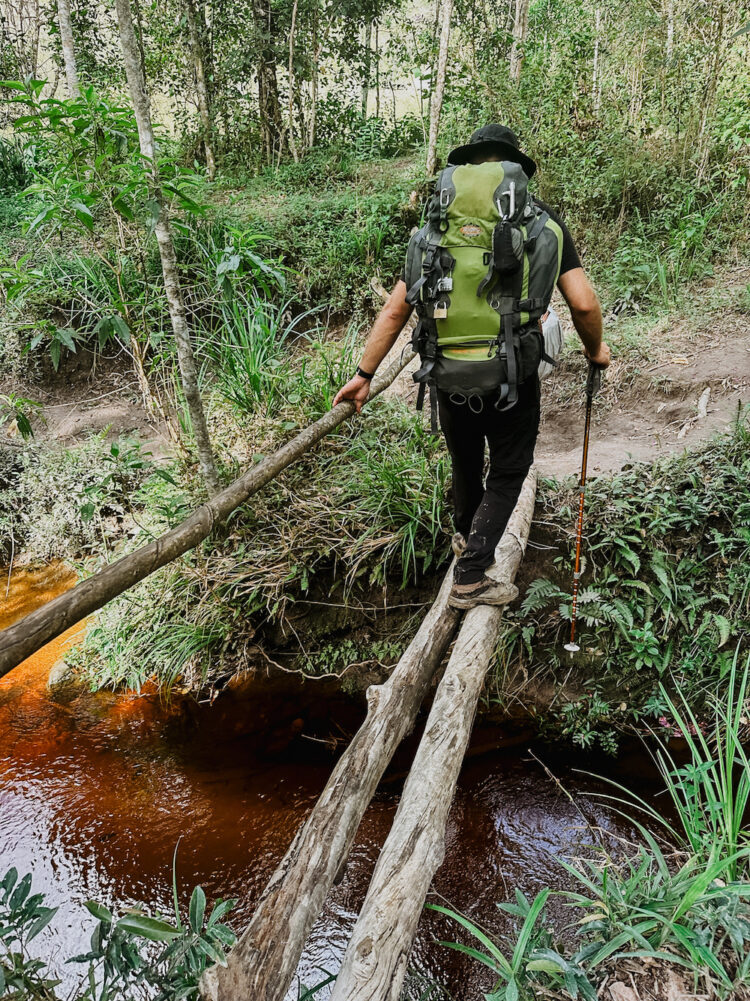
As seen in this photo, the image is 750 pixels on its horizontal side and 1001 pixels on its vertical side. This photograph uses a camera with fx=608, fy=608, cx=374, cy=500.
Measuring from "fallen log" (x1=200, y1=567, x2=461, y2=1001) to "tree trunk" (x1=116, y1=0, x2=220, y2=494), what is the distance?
1.83m

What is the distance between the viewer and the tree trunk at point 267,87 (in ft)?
29.2

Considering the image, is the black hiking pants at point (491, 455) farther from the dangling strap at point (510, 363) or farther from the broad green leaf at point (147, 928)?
the broad green leaf at point (147, 928)

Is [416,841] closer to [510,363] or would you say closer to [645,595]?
[510,363]

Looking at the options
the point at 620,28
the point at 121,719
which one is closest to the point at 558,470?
the point at 121,719

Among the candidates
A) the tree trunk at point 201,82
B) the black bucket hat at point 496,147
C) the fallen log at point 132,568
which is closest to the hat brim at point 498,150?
the black bucket hat at point 496,147

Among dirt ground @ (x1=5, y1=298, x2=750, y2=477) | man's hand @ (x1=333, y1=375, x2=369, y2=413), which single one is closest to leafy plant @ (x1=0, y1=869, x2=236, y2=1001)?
man's hand @ (x1=333, y1=375, x2=369, y2=413)

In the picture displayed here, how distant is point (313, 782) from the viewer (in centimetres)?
370

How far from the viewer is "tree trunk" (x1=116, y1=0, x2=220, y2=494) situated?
2915mm

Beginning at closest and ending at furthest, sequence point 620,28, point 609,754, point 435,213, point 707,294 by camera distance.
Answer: point 435,213 → point 609,754 → point 707,294 → point 620,28

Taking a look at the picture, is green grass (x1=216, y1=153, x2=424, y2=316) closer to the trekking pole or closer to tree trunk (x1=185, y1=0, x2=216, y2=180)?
tree trunk (x1=185, y1=0, x2=216, y2=180)

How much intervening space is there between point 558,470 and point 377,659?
1.94 metres

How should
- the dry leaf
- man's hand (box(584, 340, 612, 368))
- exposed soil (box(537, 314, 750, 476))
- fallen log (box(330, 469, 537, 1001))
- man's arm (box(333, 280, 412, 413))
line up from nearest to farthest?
fallen log (box(330, 469, 537, 1001)) → the dry leaf → man's arm (box(333, 280, 412, 413)) → man's hand (box(584, 340, 612, 368)) → exposed soil (box(537, 314, 750, 476))

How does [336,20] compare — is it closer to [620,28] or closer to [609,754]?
[620,28]

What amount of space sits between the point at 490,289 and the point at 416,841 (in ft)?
6.24
